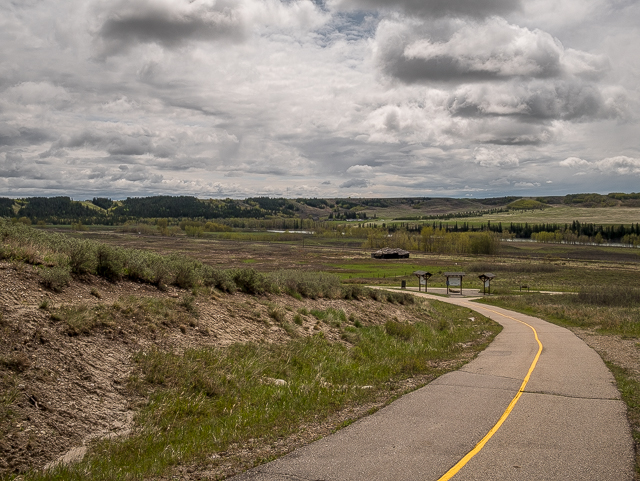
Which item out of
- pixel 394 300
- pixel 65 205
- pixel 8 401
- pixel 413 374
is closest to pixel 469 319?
pixel 394 300

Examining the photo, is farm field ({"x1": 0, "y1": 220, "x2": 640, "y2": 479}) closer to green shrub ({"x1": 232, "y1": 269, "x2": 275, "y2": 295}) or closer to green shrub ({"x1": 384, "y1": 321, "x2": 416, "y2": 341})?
green shrub ({"x1": 384, "y1": 321, "x2": 416, "y2": 341})

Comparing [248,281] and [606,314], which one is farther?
[606,314]

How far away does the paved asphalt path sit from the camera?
5.53 metres

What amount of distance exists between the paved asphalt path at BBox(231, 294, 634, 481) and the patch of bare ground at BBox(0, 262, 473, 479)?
26.6 inches

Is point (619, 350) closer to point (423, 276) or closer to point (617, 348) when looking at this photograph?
point (617, 348)

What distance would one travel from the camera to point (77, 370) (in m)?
7.78

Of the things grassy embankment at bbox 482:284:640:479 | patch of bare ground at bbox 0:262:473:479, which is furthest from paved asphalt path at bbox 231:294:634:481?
patch of bare ground at bbox 0:262:473:479

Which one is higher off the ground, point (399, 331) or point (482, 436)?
point (482, 436)

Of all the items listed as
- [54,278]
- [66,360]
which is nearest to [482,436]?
[66,360]

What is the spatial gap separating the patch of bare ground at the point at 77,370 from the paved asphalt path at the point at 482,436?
0.67 metres

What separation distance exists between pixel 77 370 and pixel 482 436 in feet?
23.1

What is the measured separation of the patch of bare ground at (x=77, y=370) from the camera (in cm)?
607

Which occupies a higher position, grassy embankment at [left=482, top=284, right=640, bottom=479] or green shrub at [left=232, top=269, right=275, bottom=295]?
green shrub at [left=232, top=269, right=275, bottom=295]

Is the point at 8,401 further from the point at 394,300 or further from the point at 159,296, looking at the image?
the point at 394,300
